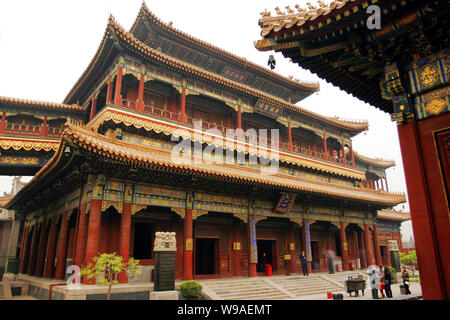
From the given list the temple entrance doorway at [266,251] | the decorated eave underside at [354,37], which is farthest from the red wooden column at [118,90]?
the temple entrance doorway at [266,251]

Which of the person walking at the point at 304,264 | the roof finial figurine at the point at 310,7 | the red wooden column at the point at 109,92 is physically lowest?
the person walking at the point at 304,264

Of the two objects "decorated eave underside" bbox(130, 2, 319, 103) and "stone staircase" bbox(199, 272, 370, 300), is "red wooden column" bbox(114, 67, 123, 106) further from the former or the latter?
"stone staircase" bbox(199, 272, 370, 300)

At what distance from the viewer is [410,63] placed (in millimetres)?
5891

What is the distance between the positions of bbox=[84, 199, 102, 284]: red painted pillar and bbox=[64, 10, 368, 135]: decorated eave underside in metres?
7.84

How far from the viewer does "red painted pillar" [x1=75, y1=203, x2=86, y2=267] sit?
41.1 ft

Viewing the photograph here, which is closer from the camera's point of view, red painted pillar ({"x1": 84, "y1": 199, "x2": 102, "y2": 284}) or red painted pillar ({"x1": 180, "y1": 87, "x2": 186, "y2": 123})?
red painted pillar ({"x1": 84, "y1": 199, "x2": 102, "y2": 284})

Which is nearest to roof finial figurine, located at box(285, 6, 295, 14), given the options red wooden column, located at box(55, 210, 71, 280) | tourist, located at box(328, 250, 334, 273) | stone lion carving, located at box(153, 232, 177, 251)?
stone lion carving, located at box(153, 232, 177, 251)

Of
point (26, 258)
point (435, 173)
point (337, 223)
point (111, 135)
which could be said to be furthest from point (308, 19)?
point (26, 258)

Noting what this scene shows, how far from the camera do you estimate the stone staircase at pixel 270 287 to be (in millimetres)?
13352

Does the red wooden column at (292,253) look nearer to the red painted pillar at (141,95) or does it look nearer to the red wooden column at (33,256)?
the red painted pillar at (141,95)

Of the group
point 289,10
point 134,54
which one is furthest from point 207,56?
point 289,10

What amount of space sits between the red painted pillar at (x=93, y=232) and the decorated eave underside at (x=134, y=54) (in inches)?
309

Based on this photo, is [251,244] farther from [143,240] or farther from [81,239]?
[81,239]
